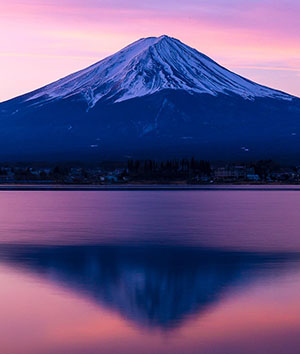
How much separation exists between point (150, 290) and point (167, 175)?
91.4 m

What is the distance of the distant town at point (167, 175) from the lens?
348 ft

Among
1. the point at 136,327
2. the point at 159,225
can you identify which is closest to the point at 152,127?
the point at 159,225

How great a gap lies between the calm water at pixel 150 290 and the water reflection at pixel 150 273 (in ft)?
0.08

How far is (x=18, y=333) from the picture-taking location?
12.1 meters

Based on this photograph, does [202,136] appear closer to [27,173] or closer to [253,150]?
[253,150]

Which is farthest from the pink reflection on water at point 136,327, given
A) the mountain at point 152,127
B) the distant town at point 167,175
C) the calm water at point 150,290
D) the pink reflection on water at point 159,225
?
the mountain at point 152,127

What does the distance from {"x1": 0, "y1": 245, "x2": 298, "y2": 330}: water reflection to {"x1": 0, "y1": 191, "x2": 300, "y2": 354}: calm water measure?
0.02 m

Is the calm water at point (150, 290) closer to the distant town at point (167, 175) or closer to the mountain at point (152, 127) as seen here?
the distant town at point (167, 175)

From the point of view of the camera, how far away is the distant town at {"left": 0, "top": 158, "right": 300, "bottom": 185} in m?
106

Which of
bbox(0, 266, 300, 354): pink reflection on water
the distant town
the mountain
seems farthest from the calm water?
the mountain

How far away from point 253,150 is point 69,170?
157 feet

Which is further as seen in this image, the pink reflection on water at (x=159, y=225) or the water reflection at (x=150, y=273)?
the pink reflection on water at (x=159, y=225)

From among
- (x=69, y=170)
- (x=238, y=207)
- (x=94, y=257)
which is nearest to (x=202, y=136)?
(x=69, y=170)

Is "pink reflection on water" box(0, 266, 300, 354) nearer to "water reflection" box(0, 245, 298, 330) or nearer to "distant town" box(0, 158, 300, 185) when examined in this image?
"water reflection" box(0, 245, 298, 330)
